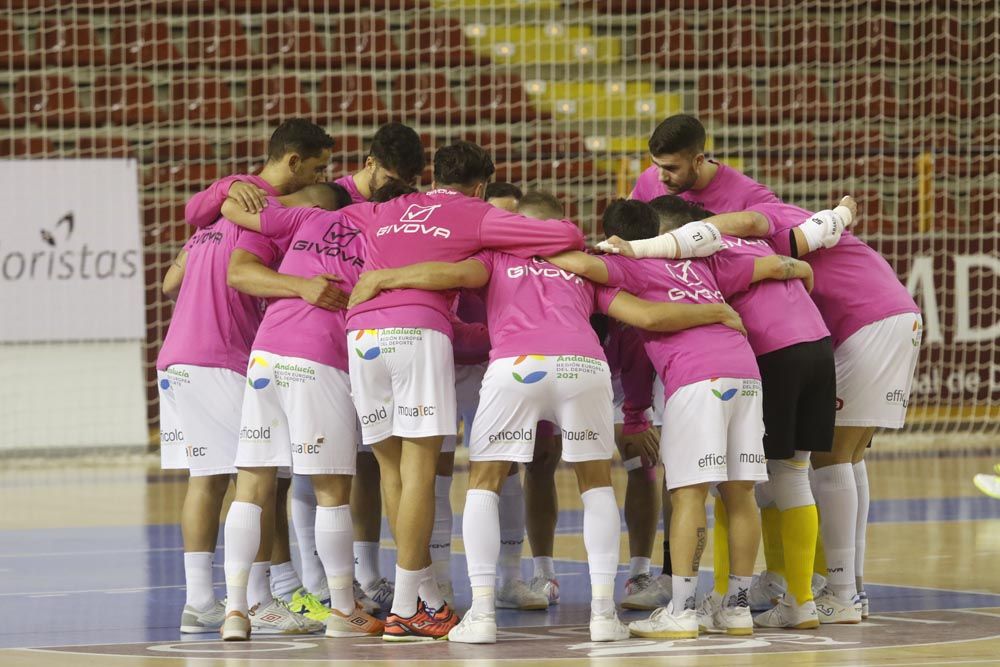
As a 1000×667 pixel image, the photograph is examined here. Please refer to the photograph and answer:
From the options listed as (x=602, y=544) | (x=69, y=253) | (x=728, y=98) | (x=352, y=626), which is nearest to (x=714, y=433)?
(x=602, y=544)

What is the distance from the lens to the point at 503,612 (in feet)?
18.5

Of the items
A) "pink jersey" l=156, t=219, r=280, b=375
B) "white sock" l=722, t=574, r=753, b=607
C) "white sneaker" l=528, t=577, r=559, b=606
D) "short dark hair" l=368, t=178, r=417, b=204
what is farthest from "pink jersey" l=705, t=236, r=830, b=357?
"pink jersey" l=156, t=219, r=280, b=375

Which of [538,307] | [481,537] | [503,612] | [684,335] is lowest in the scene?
[503,612]

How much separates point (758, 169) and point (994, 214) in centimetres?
239

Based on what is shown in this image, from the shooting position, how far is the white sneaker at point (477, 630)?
4.71 meters

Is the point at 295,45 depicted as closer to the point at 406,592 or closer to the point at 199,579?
the point at 199,579

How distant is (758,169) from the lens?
14766 mm

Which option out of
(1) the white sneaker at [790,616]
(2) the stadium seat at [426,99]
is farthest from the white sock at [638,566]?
(2) the stadium seat at [426,99]

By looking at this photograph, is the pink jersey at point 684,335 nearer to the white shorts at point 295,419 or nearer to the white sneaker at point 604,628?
the white sneaker at point 604,628

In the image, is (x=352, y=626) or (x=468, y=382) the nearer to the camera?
(x=352, y=626)

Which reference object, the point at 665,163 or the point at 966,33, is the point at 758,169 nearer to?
the point at 966,33

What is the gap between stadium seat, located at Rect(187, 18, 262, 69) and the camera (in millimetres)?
14078

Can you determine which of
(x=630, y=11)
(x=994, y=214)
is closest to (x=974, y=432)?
(x=994, y=214)

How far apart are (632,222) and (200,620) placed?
2.10m
